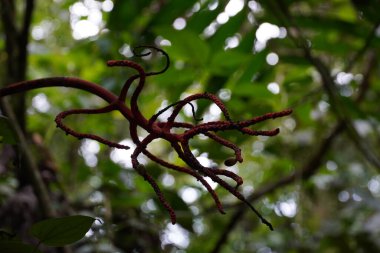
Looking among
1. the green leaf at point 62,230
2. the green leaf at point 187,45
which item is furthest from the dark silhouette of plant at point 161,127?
the green leaf at point 187,45

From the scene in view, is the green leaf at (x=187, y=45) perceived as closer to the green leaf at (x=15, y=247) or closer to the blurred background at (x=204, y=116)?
the blurred background at (x=204, y=116)

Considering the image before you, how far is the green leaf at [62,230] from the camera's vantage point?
1.71 ft

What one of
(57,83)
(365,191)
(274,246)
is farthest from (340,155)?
(57,83)

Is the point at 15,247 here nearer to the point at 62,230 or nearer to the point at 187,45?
the point at 62,230

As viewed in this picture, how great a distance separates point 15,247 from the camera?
0.51 meters

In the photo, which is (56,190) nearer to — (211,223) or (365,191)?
(211,223)

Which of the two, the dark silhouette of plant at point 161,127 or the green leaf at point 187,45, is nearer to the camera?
the dark silhouette of plant at point 161,127

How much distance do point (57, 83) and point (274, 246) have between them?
1.35 metres

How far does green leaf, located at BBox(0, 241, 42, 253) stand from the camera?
0.51 metres

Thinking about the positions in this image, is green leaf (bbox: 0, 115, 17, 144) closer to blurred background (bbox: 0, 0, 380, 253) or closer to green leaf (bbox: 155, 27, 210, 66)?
blurred background (bbox: 0, 0, 380, 253)

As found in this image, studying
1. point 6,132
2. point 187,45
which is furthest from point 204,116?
point 6,132

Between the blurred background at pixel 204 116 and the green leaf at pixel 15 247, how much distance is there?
0.13 m

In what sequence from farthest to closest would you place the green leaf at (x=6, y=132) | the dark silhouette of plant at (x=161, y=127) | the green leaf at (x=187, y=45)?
the green leaf at (x=187, y=45), the green leaf at (x=6, y=132), the dark silhouette of plant at (x=161, y=127)

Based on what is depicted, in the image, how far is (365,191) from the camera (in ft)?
5.51
